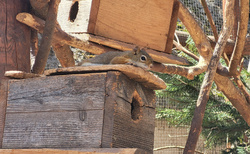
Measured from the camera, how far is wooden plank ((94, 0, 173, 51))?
2.85 metres

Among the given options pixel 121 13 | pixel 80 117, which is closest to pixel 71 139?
pixel 80 117

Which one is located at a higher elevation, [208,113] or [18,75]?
[18,75]

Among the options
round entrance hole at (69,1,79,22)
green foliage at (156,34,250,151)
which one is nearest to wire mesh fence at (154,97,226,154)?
green foliage at (156,34,250,151)

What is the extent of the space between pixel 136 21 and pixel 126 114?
1492 mm

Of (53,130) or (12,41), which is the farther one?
(12,41)

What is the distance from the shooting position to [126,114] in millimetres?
1747

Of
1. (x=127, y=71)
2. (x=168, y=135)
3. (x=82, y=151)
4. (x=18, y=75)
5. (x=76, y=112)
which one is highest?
(x=127, y=71)

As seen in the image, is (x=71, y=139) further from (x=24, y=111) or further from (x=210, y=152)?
(x=210, y=152)

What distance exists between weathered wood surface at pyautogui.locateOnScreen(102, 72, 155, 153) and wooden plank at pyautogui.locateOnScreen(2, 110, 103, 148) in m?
0.05

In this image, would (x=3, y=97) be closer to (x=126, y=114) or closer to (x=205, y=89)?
(x=126, y=114)

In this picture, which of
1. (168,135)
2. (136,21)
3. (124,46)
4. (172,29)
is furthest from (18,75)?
(168,135)

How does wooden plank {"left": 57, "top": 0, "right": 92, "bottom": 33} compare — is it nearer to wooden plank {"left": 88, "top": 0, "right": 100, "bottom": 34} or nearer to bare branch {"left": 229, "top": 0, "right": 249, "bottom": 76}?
wooden plank {"left": 88, "top": 0, "right": 100, "bottom": 34}

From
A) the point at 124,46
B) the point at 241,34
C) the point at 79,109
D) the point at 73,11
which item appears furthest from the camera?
the point at 241,34

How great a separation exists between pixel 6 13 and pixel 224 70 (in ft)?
8.40
